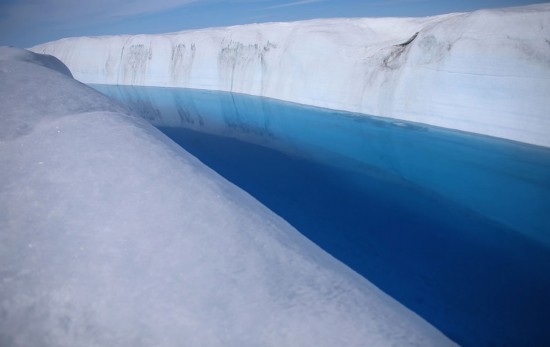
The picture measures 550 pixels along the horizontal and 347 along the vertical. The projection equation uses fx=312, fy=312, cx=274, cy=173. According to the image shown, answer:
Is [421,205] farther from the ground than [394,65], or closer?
closer

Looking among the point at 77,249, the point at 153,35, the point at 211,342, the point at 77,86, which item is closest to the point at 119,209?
the point at 77,249

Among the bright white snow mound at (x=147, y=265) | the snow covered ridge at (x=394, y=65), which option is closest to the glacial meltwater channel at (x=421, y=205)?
the snow covered ridge at (x=394, y=65)

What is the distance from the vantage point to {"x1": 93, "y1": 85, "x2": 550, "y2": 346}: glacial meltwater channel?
3074mm

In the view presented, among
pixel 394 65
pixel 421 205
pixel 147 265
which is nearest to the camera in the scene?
pixel 147 265

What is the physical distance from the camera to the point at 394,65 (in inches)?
410

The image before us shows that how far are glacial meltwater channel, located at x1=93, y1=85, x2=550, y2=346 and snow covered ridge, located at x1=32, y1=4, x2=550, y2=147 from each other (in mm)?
765

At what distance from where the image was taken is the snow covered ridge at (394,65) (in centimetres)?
718

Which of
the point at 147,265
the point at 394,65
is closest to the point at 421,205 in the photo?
the point at 147,265

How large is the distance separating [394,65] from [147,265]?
10.9 meters

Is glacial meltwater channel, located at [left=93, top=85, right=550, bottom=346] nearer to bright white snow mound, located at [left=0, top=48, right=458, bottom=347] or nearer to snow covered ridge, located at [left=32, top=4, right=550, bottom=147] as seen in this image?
snow covered ridge, located at [left=32, top=4, right=550, bottom=147]

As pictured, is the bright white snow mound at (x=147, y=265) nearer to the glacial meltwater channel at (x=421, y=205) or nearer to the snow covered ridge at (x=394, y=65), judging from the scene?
the glacial meltwater channel at (x=421, y=205)

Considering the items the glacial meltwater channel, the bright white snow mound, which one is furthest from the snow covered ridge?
the bright white snow mound

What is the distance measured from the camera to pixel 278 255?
157 centimetres

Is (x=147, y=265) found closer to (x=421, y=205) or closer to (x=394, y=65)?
(x=421, y=205)
